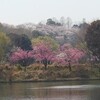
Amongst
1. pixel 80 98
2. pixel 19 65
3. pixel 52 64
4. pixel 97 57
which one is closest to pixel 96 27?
pixel 97 57

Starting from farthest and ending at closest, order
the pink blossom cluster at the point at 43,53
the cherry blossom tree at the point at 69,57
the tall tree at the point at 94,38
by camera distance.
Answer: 1. the pink blossom cluster at the point at 43,53
2. the cherry blossom tree at the point at 69,57
3. the tall tree at the point at 94,38

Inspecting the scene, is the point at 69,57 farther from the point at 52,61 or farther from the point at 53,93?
the point at 53,93

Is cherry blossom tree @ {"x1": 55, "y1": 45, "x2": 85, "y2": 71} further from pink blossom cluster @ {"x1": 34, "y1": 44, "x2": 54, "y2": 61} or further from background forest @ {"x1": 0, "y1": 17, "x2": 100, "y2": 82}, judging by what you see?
pink blossom cluster @ {"x1": 34, "y1": 44, "x2": 54, "y2": 61}

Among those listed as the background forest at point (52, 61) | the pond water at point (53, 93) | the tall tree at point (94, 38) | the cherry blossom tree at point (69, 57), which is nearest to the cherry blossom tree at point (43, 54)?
the background forest at point (52, 61)

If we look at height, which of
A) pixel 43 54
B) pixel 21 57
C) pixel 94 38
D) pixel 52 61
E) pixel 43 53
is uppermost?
pixel 94 38

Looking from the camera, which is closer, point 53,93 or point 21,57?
point 53,93

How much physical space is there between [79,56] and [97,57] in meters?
2.81

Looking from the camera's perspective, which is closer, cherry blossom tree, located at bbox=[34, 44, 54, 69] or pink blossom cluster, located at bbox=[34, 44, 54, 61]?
cherry blossom tree, located at bbox=[34, 44, 54, 69]

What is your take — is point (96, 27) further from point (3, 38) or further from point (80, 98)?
point (80, 98)

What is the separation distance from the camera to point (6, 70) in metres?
52.7

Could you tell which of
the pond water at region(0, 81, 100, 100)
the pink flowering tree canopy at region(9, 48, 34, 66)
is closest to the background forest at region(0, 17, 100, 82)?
the pink flowering tree canopy at region(9, 48, 34, 66)

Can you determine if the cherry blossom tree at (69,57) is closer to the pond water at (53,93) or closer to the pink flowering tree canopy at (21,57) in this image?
the pink flowering tree canopy at (21,57)

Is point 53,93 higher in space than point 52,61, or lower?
lower

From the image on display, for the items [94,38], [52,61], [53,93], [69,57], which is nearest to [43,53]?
[52,61]
